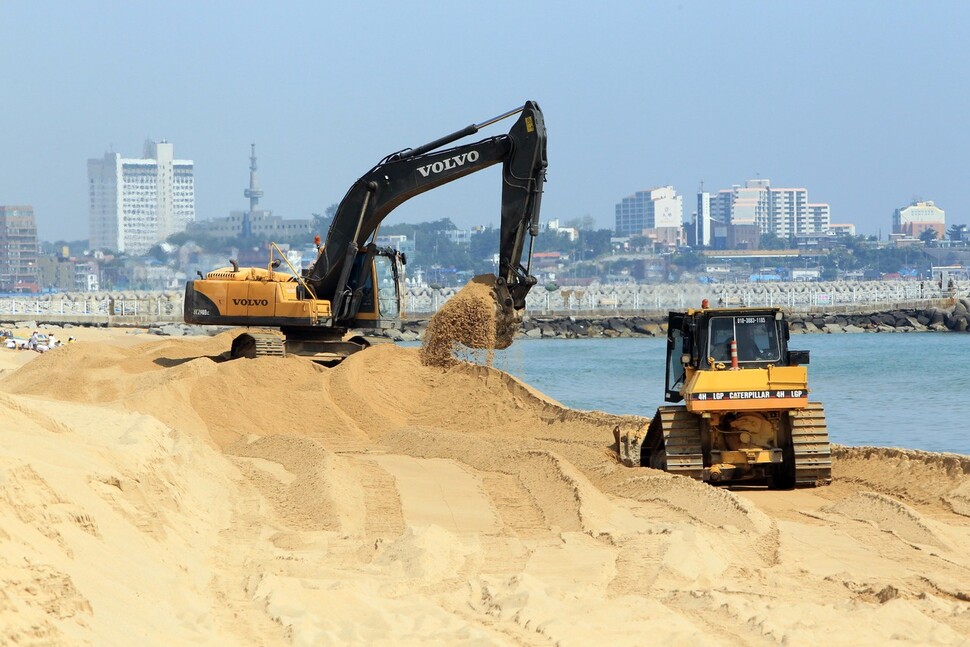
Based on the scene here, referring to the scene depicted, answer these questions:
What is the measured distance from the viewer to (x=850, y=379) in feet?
116

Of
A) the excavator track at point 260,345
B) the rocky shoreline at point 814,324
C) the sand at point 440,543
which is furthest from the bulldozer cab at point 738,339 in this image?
the rocky shoreline at point 814,324

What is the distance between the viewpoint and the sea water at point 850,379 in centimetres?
2216

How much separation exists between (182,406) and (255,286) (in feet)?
15.3

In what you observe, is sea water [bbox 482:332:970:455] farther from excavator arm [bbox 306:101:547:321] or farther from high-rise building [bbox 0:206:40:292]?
high-rise building [bbox 0:206:40:292]

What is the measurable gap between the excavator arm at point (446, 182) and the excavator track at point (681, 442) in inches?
213

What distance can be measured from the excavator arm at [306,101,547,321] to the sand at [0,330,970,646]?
9.67ft

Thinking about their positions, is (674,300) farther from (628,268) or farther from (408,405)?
(628,268)

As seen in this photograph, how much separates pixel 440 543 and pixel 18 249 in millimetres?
172573

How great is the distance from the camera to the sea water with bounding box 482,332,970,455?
72.7ft

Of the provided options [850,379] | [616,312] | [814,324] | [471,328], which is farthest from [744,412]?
[616,312]

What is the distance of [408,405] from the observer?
18.3 meters

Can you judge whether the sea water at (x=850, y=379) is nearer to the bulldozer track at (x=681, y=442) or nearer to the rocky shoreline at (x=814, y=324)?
the rocky shoreline at (x=814, y=324)

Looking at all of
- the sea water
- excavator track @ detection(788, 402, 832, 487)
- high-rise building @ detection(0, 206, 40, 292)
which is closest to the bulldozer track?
excavator track @ detection(788, 402, 832, 487)

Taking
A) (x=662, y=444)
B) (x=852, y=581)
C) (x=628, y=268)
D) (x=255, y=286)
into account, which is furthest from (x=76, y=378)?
(x=628, y=268)
